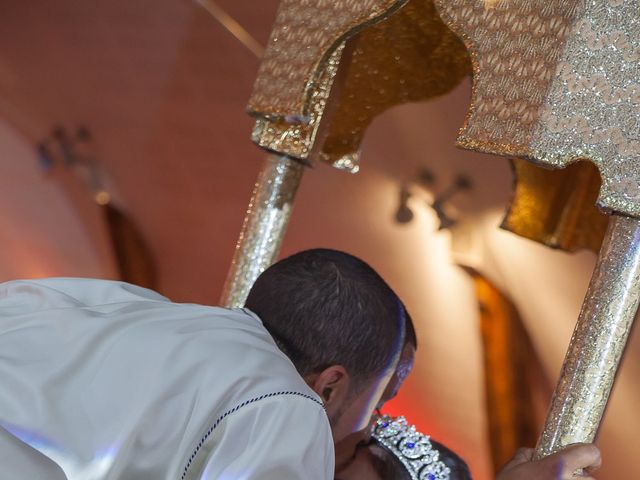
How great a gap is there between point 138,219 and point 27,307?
5182 mm

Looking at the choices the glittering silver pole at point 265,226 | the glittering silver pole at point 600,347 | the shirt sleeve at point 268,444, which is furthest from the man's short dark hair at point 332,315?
the glittering silver pole at point 265,226

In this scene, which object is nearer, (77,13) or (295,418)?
(295,418)

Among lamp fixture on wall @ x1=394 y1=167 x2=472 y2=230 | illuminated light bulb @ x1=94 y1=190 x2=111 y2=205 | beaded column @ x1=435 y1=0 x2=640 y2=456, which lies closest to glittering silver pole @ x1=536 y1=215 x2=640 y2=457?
beaded column @ x1=435 y1=0 x2=640 y2=456

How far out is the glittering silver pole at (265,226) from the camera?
9.75 feet

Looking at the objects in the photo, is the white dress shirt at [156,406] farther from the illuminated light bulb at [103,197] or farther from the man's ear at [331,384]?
the illuminated light bulb at [103,197]

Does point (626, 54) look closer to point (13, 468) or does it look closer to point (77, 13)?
point (13, 468)

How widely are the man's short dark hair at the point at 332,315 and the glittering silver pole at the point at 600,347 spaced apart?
17.0 inches

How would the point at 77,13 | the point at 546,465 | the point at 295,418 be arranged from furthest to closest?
the point at 77,13 < the point at 546,465 < the point at 295,418

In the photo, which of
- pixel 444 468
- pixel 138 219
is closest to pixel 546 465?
pixel 444 468

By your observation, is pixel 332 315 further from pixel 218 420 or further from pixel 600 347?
pixel 600 347

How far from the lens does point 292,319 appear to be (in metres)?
1.87

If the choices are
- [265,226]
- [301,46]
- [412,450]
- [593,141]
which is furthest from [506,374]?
[593,141]

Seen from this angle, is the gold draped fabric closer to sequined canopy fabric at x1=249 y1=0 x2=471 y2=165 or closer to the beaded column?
sequined canopy fabric at x1=249 y1=0 x2=471 y2=165

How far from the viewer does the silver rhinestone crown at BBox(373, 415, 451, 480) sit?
219cm
